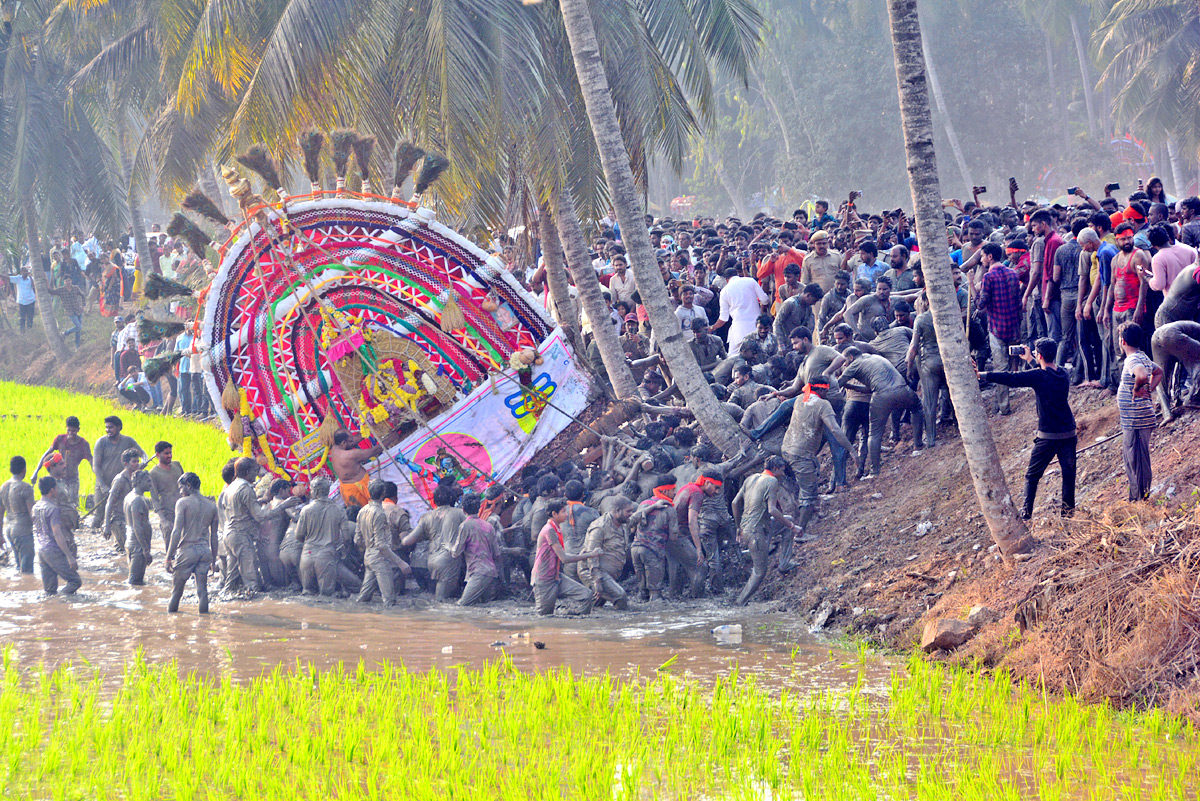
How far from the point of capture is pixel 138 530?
13586 mm

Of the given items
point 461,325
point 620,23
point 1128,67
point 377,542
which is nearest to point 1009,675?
point 377,542

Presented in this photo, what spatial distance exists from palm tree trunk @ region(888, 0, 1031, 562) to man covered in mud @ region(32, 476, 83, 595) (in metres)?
9.87

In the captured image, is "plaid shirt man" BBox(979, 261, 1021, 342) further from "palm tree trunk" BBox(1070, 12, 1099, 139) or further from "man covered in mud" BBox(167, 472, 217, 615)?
"palm tree trunk" BBox(1070, 12, 1099, 139)

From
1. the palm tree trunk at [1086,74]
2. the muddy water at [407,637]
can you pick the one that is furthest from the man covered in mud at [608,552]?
the palm tree trunk at [1086,74]

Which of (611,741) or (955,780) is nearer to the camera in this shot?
(955,780)

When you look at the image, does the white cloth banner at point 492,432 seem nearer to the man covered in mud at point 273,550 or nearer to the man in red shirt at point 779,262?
the man covered in mud at point 273,550

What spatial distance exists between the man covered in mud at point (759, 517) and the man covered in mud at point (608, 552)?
116cm

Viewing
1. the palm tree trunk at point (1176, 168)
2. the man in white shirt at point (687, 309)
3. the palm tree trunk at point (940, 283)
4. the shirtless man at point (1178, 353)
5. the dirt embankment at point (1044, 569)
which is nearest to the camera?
the dirt embankment at point (1044, 569)

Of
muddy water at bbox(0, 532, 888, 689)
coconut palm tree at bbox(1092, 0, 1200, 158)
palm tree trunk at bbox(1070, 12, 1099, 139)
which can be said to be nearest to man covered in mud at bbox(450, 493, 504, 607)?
muddy water at bbox(0, 532, 888, 689)

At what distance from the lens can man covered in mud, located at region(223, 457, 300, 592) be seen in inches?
520

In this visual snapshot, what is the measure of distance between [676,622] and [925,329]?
14.4ft

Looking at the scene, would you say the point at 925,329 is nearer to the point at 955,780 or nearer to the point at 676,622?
the point at 676,622

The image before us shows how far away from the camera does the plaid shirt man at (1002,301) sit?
13211 millimetres

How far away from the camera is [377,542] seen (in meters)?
12.5
